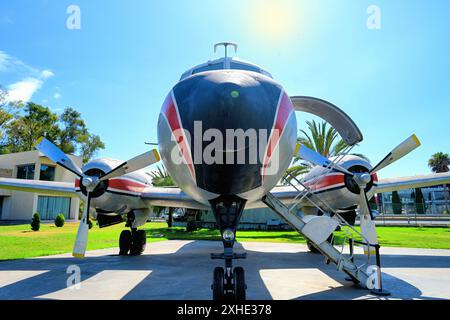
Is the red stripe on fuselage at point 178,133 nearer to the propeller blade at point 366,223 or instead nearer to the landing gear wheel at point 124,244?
the propeller blade at point 366,223

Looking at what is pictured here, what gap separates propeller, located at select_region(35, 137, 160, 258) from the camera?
7586 mm

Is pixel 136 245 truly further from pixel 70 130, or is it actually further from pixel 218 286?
pixel 70 130

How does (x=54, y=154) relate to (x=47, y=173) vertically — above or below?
below

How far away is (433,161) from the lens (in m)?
63.2

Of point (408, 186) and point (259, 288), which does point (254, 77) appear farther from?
point (408, 186)

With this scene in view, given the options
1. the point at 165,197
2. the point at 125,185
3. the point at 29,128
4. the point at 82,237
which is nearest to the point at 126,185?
the point at 125,185

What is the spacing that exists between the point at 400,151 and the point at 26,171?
39946 mm

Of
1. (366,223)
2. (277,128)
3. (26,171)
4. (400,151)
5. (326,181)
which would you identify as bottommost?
(366,223)

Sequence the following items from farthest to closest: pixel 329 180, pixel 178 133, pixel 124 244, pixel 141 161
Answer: pixel 124 244 < pixel 329 180 < pixel 141 161 < pixel 178 133

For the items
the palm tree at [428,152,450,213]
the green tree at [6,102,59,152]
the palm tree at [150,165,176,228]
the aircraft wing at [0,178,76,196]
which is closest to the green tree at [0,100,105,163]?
the green tree at [6,102,59,152]

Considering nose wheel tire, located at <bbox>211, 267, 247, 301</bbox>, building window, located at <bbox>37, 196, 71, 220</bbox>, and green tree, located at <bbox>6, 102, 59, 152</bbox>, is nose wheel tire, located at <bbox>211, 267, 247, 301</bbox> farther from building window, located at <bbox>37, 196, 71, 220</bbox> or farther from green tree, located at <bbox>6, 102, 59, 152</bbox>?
green tree, located at <bbox>6, 102, 59, 152</bbox>

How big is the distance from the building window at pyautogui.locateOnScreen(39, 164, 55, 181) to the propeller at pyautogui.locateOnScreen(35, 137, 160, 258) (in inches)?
1215

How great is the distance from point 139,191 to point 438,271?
9.17 metres

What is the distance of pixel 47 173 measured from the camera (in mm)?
35781
